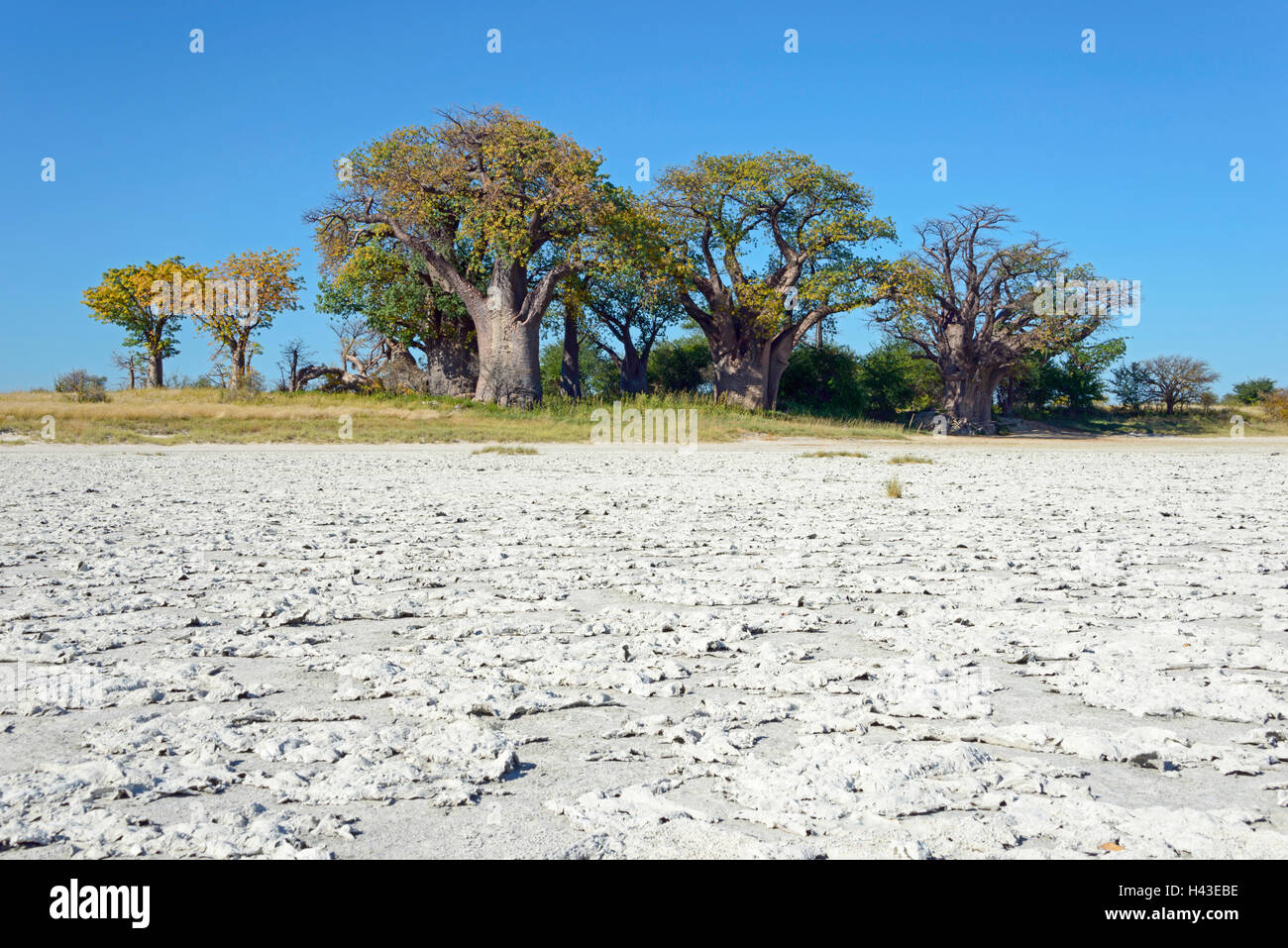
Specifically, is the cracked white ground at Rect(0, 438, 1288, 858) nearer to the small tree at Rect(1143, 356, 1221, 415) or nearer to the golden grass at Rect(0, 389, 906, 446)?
the golden grass at Rect(0, 389, 906, 446)

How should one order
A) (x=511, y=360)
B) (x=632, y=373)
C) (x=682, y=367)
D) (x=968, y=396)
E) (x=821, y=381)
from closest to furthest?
1. (x=511, y=360)
2. (x=968, y=396)
3. (x=632, y=373)
4. (x=821, y=381)
5. (x=682, y=367)

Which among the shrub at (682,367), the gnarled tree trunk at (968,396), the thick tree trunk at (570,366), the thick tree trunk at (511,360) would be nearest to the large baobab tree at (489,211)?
the thick tree trunk at (511,360)

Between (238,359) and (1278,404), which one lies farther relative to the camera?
(1278,404)

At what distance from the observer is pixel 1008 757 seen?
1924mm

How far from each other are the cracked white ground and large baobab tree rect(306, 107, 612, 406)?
19662 millimetres

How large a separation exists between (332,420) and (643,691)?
20.6 meters

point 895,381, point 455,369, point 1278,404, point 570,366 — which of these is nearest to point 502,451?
point 455,369

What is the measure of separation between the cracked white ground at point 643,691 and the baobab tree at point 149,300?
36061 mm

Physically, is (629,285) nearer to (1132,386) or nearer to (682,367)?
(682,367)

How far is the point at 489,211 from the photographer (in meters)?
23.5

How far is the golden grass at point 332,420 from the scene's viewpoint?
18.6 meters

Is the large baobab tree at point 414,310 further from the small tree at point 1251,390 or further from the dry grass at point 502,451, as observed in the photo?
the small tree at point 1251,390

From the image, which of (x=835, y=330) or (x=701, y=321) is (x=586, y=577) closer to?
(x=701, y=321)
